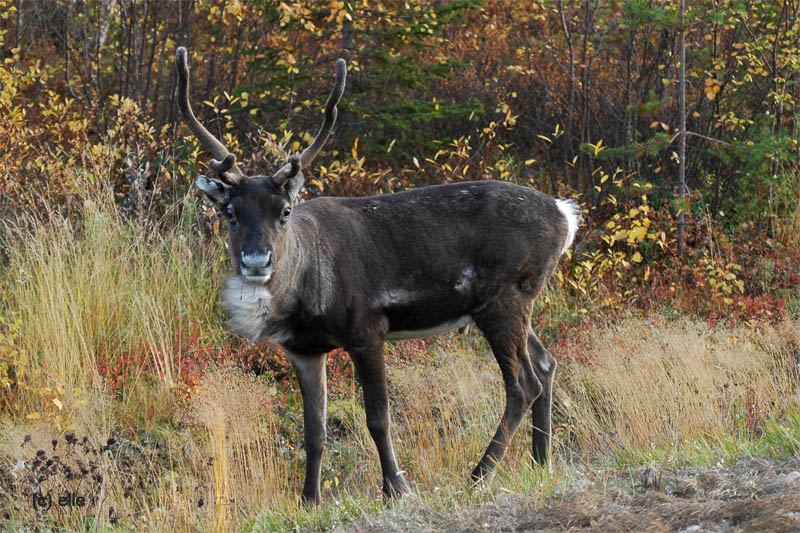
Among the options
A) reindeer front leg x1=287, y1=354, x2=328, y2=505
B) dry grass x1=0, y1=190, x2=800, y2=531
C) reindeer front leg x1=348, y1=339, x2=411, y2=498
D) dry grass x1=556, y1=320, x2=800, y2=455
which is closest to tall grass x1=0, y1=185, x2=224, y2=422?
dry grass x1=0, y1=190, x2=800, y2=531

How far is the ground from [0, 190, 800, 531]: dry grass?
1.67 feet

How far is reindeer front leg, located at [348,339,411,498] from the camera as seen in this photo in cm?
592

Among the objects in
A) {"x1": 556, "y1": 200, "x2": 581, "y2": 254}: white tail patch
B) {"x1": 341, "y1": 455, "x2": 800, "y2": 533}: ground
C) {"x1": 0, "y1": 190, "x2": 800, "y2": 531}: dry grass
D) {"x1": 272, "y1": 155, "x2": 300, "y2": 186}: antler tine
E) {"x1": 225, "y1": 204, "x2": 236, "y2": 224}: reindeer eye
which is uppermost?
{"x1": 272, "y1": 155, "x2": 300, "y2": 186}: antler tine

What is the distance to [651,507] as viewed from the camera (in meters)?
4.50

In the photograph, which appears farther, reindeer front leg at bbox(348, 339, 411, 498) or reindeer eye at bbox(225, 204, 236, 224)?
reindeer front leg at bbox(348, 339, 411, 498)

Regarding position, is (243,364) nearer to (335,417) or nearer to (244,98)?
(335,417)

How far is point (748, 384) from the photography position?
24.0ft

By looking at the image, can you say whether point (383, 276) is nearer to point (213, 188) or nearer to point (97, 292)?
point (213, 188)

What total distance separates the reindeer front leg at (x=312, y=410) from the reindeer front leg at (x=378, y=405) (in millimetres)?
387

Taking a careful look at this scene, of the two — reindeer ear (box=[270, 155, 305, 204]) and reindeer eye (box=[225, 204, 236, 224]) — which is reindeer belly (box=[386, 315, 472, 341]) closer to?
reindeer ear (box=[270, 155, 305, 204])

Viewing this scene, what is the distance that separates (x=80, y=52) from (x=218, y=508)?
28.8 ft

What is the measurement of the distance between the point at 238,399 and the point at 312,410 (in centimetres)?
106

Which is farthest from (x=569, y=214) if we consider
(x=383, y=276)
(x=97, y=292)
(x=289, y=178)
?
(x=97, y=292)

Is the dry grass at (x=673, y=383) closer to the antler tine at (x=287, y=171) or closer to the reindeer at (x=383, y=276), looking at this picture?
the reindeer at (x=383, y=276)
